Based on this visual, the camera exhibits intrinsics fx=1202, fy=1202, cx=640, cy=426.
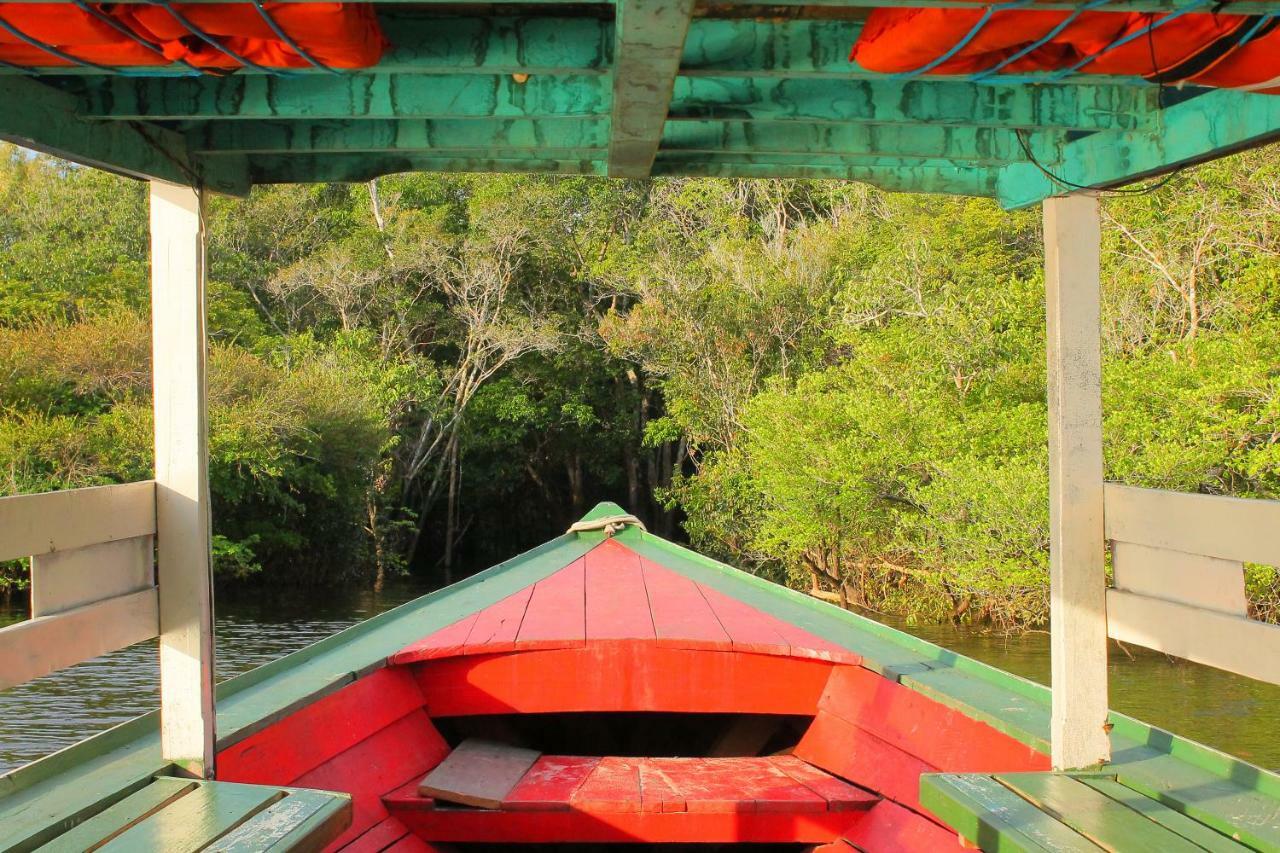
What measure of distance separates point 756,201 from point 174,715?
1944 cm

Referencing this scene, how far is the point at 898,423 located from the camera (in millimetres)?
12648

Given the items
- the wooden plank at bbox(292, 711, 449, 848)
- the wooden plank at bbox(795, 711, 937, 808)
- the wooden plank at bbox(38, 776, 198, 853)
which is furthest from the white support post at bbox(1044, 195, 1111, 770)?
the wooden plank at bbox(38, 776, 198, 853)

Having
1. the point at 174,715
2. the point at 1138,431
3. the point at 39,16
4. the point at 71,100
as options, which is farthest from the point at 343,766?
the point at 1138,431

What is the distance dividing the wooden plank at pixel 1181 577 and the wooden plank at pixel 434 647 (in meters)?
1.93

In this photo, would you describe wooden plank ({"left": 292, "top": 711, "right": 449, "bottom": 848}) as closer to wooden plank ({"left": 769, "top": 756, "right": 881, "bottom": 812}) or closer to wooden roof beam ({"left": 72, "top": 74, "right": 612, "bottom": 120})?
wooden plank ({"left": 769, "top": 756, "right": 881, "bottom": 812})

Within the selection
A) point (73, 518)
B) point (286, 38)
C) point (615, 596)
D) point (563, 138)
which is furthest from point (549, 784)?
point (286, 38)

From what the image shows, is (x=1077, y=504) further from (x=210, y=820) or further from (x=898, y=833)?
(x=210, y=820)

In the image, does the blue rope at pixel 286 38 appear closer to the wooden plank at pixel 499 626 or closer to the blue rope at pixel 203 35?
the blue rope at pixel 203 35

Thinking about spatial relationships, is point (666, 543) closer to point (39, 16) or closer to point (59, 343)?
point (39, 16)

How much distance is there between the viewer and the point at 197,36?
2008mm

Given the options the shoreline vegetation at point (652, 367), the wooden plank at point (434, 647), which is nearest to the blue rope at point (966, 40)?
the wooden plank at point (434, 647)

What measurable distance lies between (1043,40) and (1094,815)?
4.76ft

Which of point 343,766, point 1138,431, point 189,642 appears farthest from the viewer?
point 1138,431

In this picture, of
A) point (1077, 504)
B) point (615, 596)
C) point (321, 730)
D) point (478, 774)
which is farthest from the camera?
point (615, 596)
